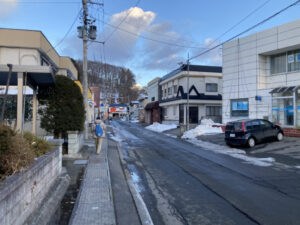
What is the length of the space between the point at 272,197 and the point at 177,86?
3032cm

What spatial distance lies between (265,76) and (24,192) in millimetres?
20790

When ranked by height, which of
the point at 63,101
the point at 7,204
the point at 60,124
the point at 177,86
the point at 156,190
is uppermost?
the point at 177,86

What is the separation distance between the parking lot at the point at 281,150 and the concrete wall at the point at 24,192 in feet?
31.4

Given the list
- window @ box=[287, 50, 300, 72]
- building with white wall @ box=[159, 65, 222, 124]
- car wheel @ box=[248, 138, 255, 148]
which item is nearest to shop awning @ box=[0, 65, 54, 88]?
car wheel @ box=[248, 138, 255, 148]

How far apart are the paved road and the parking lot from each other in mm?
2108

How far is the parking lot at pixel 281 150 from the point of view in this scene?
11.5m

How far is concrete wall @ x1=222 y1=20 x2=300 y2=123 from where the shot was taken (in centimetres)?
1847

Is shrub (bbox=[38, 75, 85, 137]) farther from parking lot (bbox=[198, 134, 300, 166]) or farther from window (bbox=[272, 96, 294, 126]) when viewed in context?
window (bbox=[272, 96, 294, 126])

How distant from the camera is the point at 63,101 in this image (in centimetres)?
1052

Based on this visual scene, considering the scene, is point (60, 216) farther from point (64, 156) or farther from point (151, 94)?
point (151, 94)

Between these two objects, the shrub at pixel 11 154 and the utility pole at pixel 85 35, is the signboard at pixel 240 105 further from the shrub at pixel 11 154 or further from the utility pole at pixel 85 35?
the shrub at pixel 11 154

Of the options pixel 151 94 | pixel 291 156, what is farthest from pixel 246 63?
pixel 151 94

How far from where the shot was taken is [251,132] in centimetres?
1477

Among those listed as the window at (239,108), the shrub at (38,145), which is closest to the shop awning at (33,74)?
the shrub at (38,145)
